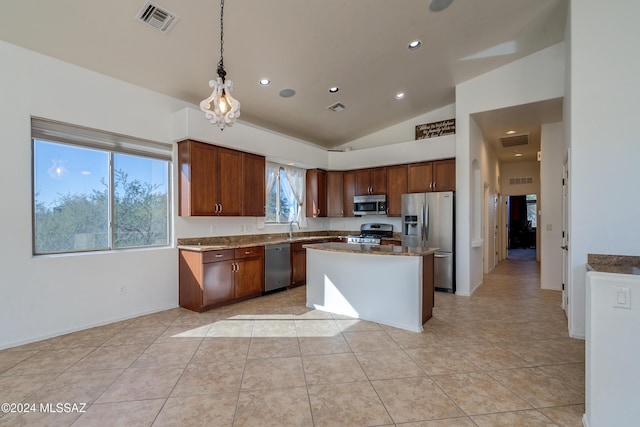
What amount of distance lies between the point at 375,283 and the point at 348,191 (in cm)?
318

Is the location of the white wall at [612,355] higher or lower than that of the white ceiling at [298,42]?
lower

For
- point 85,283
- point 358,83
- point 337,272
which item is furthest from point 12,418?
point 358,83

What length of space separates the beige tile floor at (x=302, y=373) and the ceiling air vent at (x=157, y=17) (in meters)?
3.16

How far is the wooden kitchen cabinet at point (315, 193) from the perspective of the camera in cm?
643

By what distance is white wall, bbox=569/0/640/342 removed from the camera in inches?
115

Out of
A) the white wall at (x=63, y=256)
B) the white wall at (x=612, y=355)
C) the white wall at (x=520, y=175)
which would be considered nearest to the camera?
the white wall at (x=612, y=355)

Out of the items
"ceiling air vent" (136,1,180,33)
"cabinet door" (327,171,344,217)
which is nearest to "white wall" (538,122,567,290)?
"cabinet door" (327,171,344,217)

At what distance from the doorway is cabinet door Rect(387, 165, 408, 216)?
879 cm

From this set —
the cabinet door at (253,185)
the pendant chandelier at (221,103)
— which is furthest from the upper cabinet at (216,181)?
the pendant chandelier at (221,103)

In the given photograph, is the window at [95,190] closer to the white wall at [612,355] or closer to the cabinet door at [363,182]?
the cabinet door at [363,182]

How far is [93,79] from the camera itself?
346 centimetres

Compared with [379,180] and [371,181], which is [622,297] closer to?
[379,180]

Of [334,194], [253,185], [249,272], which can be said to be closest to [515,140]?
[334,194]

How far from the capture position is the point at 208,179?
4297 mm
